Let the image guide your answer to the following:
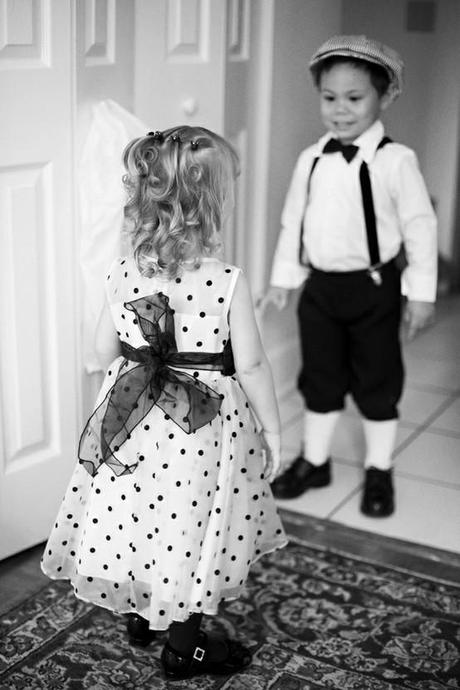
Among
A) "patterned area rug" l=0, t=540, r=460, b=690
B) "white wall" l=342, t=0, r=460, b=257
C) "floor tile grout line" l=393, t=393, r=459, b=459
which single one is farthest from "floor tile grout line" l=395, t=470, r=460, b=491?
A: "white wall" l=342, t=0, r=460, b=257

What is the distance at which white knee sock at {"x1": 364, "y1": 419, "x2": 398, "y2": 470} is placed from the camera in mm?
2568

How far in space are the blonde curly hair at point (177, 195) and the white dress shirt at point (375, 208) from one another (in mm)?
710

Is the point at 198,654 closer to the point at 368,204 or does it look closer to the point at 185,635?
the point at 185,635

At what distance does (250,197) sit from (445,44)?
1714 mm

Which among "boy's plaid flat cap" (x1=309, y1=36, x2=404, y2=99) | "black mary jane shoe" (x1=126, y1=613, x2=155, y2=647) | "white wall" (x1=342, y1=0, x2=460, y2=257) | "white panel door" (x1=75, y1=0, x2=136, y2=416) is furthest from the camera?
"white wall" (x1=342, y1=0, x2=460, y2=257)

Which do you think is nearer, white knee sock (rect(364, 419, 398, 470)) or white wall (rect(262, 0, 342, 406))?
white knee sock (rect(364, 419, 398, 470))

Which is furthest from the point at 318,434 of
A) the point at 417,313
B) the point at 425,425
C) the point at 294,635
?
the point at 294,635

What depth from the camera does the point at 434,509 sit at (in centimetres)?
254

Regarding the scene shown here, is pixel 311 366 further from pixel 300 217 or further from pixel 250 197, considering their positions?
pixel 250 197

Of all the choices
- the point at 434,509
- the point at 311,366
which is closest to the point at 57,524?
the point at 311,366

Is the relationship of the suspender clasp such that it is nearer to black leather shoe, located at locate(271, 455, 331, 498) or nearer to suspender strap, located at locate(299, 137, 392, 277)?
suspender strap, located at locate(299, 137, 392, 277)

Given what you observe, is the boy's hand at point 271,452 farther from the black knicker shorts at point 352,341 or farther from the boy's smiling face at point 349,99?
the boy's smiling face at point 349,99

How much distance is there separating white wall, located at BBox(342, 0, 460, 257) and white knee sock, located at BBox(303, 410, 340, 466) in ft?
6.42

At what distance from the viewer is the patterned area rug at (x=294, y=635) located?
1841 mm
